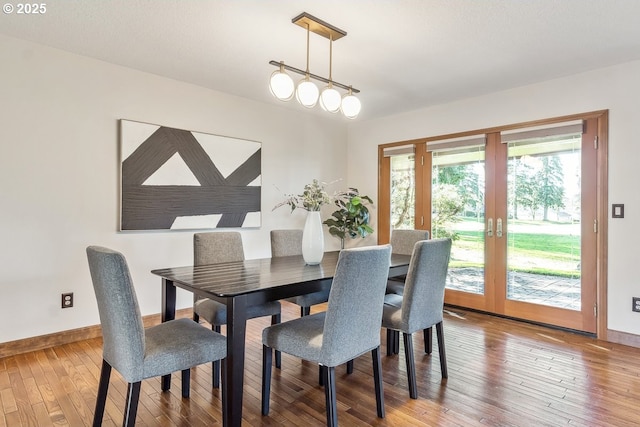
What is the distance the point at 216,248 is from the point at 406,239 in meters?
1.68

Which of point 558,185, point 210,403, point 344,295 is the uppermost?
point 558,185

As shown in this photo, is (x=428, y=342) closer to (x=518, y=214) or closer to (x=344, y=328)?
(x=344, y=328)

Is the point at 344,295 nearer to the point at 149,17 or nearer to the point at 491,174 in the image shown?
the point at 149,17

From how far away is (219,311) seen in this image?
7.86 feet

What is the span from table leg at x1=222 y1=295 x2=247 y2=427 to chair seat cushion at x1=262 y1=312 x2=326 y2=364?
0.95ft

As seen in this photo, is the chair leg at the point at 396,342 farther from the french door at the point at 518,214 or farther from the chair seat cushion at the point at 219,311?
the french door at the point at 518,214

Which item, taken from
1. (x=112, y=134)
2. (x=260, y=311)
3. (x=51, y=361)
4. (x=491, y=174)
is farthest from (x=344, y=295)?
(x=491, y=174)

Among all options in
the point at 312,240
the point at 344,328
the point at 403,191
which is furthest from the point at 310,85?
the point at 403,191

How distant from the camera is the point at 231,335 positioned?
5.65 ft

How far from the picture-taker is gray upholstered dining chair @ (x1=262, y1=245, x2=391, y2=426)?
1.76 meters

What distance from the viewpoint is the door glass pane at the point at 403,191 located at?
4.78 meters

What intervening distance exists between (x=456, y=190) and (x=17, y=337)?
174 inches

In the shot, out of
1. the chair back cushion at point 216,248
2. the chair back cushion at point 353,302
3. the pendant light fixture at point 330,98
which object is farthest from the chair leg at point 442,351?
the pendant light fixture at point 330,98

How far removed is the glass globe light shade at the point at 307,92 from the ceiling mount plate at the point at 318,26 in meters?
0.37
